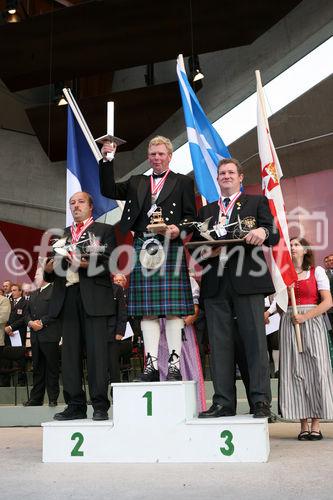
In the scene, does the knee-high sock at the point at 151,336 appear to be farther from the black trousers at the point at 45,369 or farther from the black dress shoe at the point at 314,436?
the black trousers at the point at 45,369

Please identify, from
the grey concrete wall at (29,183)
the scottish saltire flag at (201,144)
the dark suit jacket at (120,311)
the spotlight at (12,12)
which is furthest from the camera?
the grey concrete wall at (29,183)

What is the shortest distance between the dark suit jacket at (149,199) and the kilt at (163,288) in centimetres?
13

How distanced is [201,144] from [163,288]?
7.49 ft

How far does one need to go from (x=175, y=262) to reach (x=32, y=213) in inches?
411

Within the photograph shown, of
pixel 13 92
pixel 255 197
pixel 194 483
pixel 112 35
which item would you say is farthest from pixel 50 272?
pixel 13 92

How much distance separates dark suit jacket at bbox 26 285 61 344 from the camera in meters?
6.81

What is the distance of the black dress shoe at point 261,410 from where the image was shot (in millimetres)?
3389

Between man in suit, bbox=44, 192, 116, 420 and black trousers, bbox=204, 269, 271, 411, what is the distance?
0.70m

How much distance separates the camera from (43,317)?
6.88 metres

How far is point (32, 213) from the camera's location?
13.7m

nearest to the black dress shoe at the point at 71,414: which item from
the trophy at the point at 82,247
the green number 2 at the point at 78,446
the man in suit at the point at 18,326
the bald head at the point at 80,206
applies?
the green number 2 at the point at 78,446

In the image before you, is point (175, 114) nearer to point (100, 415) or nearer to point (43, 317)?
point (43, 317)

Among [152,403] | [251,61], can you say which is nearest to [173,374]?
[152,403]

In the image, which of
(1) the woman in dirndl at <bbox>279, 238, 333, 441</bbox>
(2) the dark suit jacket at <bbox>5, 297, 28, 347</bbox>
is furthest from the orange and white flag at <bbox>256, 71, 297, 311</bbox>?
(2) the dark suit jacket at <bbox>5, 297, 28, 347</bbox>
